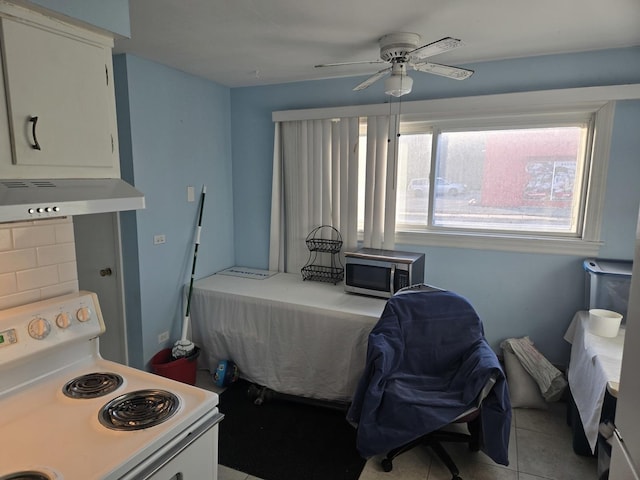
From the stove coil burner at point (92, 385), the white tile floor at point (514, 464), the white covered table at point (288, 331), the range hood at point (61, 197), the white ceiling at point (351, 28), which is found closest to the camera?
the range hood at point (61, 197)

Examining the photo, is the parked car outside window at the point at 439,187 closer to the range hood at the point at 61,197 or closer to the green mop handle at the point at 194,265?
the green mop handle at the point at 194,265

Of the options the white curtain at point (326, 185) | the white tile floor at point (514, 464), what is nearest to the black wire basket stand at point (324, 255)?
the white curtain at point (326, 185)

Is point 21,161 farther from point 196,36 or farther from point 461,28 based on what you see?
point 461,28

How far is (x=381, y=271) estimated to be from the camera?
9.22 feet

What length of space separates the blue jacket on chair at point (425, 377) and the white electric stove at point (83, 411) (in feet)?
3.29

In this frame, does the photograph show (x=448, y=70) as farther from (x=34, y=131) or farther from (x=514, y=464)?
(x=514, y=464)

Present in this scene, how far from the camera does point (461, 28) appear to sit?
2.15m

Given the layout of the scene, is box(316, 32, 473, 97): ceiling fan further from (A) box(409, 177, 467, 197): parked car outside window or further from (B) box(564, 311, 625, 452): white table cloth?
(B) box(564, 311, 625, 452): white table cloth

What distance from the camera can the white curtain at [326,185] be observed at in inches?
123

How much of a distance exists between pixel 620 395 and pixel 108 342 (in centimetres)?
307

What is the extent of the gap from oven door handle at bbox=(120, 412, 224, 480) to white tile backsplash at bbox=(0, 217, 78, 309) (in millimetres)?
839

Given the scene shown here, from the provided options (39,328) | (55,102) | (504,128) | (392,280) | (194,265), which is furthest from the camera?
(194,265)

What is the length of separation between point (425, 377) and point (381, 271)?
0.77 meters

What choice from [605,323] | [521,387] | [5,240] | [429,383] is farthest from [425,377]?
[5,240]
